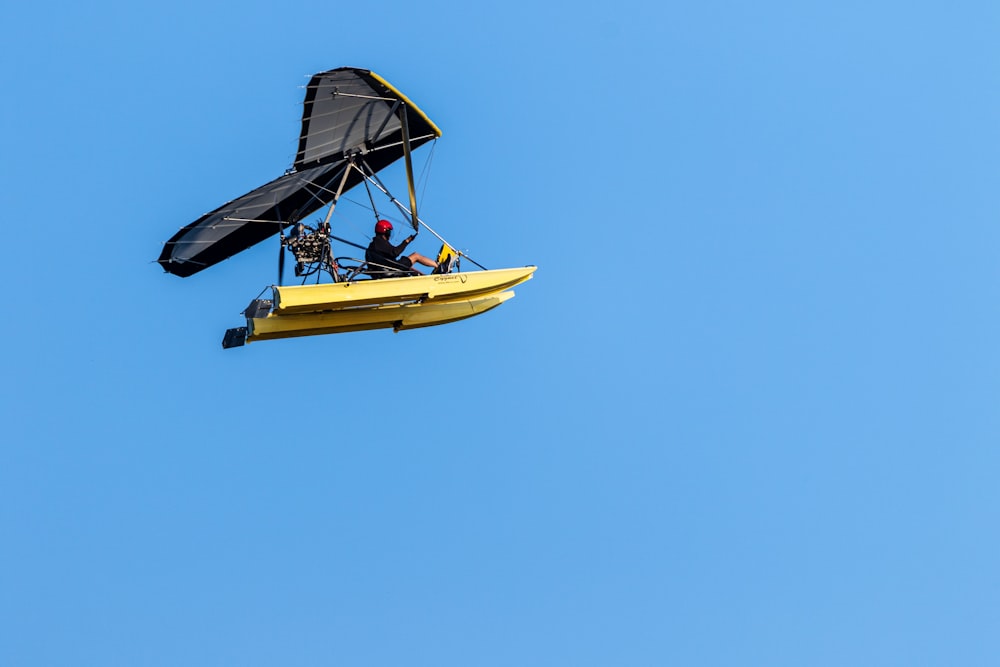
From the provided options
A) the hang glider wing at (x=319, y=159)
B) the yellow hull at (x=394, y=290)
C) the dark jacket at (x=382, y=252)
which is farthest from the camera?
the dark jacket at (x=382, y=252)

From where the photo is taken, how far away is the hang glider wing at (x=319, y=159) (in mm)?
33656

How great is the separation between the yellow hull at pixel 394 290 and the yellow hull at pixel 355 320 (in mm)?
433

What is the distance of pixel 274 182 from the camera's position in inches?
1393

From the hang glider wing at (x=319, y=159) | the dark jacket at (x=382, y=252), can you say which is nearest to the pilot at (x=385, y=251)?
the dark jacket at (x=382, y=252)

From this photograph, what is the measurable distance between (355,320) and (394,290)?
1502 millimetres

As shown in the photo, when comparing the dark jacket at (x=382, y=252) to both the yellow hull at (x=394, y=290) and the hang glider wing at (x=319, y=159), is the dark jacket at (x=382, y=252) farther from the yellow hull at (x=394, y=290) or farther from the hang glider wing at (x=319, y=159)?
the hang glider wing at (x=319, y=159)

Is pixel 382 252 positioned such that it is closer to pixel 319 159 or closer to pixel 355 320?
pixel 355 320

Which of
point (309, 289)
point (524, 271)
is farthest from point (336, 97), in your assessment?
point (524, 271)

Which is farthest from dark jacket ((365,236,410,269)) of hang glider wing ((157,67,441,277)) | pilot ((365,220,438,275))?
hang glider wing ((157,67,441,277))

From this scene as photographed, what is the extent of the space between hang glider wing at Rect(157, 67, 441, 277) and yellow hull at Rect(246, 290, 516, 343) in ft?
9.65

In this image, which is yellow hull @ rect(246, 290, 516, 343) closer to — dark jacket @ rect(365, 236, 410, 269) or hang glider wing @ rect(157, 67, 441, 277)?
dark jacket @ rect(365, 236, 410, 269)

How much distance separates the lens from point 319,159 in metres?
35.9

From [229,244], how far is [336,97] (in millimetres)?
5797

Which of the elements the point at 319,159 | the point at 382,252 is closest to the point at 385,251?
the point at 382,252
